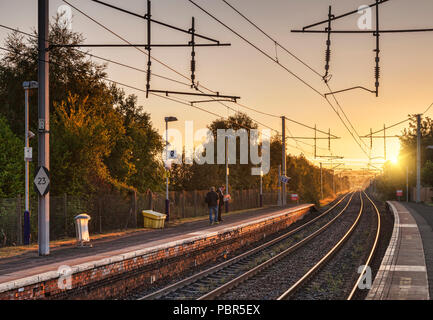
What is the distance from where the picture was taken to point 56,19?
30688mm

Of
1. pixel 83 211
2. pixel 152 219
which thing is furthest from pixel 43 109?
pixel 152 219

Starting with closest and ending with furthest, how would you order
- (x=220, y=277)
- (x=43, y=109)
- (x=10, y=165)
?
(x=220, y=277)
(x=43, y=109)
(x=10, y=165)

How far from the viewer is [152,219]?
25.1 m

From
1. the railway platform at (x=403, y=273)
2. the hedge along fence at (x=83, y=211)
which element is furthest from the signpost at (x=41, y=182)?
the railway platform at (x=403, y=273)

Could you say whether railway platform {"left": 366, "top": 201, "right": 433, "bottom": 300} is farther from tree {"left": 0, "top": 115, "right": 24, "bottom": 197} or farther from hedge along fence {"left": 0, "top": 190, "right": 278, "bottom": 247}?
tree {"left": 0, "top": 115, "right": 24, "bottom": 197}

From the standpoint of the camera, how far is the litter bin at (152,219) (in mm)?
24938

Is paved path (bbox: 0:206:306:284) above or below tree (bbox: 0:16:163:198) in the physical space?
below

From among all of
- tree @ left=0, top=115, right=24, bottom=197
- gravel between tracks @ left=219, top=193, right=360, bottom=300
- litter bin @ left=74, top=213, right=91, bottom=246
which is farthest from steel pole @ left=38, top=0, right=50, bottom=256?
gravel between tracks @ left=219, top=193, right=360, bottom=300

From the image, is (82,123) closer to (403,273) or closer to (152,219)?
(152,219)

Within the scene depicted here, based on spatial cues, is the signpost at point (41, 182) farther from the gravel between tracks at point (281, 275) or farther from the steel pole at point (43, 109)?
the gravel between tracks at point (281, 275)

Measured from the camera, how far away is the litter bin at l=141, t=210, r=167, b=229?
24938 mm

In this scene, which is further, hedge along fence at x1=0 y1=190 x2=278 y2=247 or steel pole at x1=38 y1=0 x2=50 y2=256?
hedge along fence at x1=0 y1=190 x2=278 y2=247
